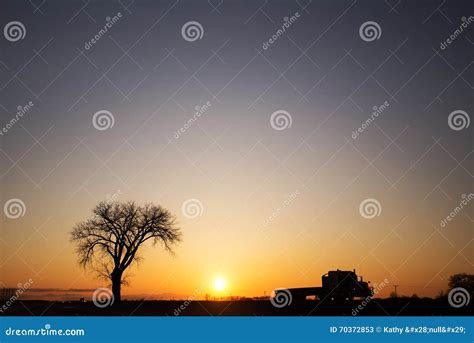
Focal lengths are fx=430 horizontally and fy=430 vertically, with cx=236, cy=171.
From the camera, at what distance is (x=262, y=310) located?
22.2 metres

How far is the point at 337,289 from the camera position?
3212 centimetres

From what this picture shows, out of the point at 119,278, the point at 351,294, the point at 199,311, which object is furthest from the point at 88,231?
the point at 351,294

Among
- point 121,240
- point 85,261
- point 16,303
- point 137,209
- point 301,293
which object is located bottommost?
point 16,303

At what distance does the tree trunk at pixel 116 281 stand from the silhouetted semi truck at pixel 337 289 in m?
11.7

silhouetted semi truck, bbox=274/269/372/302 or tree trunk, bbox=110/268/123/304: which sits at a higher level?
silhouetted semi truck, bbox=274/269/372/302

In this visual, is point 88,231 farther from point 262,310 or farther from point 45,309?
point 262,310

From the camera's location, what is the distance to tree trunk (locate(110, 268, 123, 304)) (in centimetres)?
3173

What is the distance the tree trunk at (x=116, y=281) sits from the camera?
31731 millimetres

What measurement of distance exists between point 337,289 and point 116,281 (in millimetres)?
16530

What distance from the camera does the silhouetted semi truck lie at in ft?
103

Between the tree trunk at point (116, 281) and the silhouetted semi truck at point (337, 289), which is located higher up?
the silhouetted semi truck at point (337, 289)

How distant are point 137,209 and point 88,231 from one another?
414cm

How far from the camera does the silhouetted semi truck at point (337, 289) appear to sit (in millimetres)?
31453

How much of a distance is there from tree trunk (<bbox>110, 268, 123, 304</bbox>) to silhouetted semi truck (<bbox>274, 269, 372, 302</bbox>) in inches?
461
